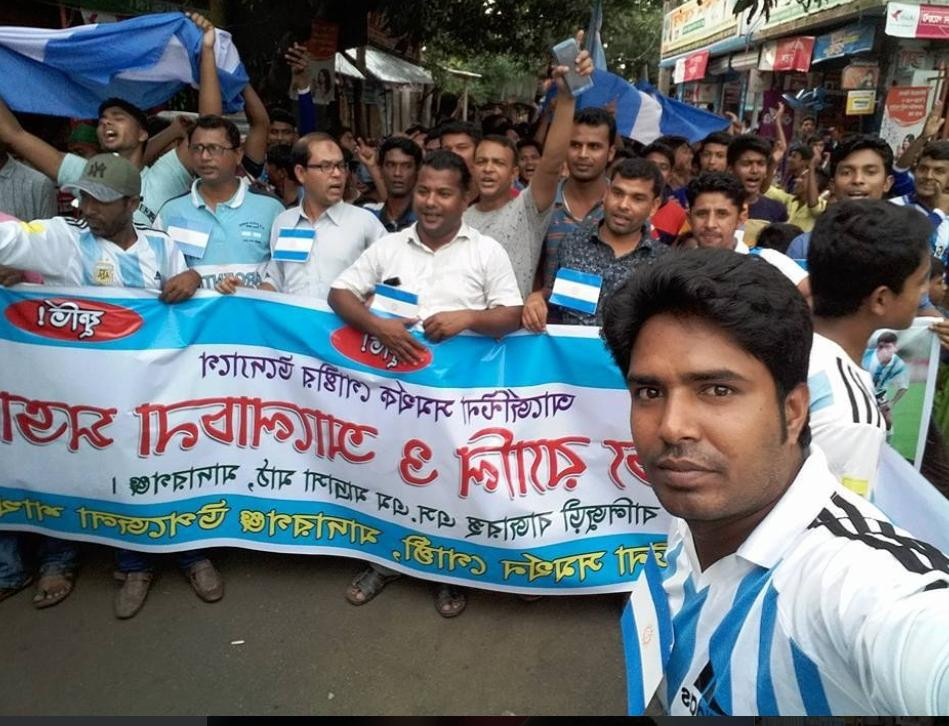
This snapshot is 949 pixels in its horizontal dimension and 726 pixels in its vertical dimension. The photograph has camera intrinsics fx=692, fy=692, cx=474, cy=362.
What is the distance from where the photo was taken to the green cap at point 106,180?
285 centimetres

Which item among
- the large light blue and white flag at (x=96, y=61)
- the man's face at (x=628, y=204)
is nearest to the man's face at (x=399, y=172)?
the large light blue and white flag at (x=96, y=61)

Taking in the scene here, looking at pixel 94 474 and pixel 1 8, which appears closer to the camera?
pixel 94 474

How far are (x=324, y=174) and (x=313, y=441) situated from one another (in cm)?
137

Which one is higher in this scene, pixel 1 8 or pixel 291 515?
pixel 1 8

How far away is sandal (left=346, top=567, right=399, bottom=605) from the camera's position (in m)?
3.07

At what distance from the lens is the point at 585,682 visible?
2.69 m

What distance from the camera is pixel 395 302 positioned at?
295cm

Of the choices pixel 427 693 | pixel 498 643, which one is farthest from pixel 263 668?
pixel 498 643

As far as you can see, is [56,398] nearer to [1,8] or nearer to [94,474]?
[94,474]

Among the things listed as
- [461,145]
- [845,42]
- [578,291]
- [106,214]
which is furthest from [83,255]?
[845,42]

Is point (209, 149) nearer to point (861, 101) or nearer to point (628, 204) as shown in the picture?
point (628, 204)

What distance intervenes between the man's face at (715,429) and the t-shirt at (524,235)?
2.30 m

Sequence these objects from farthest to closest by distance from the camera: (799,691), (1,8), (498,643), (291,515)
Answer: (1,8), (291,515), (498,643), (799,691)

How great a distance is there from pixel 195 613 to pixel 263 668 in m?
0.52
